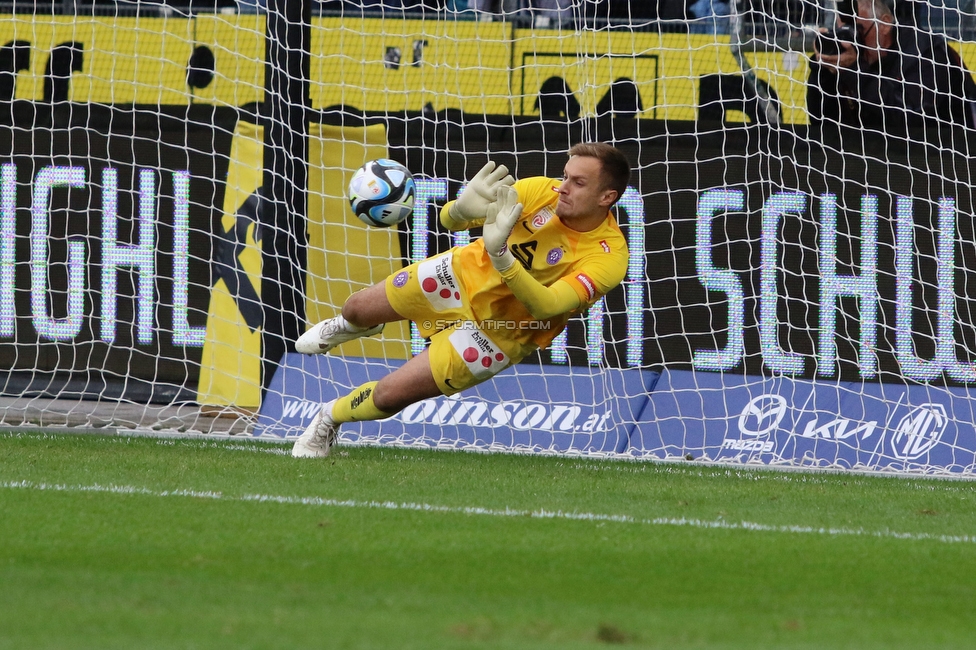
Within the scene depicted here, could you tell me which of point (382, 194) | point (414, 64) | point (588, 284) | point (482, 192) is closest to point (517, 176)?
point (414, 64)

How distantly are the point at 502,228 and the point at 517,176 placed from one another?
10.7 feet

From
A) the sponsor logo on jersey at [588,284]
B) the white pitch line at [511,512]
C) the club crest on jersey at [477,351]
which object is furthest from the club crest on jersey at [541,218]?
the white pitch line at [511,512]

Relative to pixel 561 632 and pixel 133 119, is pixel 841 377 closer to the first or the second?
pixel 133 119

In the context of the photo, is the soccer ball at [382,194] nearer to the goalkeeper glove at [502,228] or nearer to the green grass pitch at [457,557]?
the goalkeeper glove at [502,228]

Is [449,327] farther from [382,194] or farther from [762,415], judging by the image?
[762,415]

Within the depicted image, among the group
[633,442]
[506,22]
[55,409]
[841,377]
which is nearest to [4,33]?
[55,409]

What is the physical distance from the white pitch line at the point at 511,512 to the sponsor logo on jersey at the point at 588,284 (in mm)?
1291

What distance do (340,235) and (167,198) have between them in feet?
4.36

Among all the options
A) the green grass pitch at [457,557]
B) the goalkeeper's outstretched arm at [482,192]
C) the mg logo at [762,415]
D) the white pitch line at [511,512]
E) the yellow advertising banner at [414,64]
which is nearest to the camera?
the green grass pitch at [457,557]

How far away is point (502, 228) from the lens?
19.0ft

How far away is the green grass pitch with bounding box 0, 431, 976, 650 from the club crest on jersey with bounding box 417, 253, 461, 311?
825 millimetres

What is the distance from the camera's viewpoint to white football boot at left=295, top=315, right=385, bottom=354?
22.4 ft

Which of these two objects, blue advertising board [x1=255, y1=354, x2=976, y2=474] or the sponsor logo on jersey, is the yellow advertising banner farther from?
the sponsor logo on jersey

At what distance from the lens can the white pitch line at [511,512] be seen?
5027 millimetres
